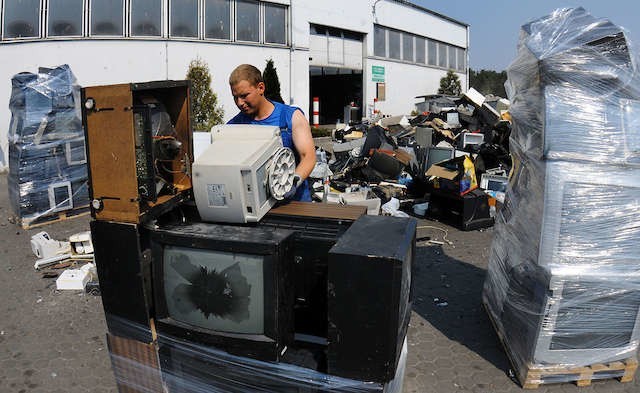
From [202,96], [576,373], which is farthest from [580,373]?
[202,96]

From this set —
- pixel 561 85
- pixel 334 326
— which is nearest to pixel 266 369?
pixel 334 326

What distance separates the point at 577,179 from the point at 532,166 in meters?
0.31

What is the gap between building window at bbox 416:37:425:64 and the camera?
21.8 m

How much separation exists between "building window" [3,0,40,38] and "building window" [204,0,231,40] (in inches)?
161

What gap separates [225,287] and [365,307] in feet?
1.82

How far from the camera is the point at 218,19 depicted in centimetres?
1332

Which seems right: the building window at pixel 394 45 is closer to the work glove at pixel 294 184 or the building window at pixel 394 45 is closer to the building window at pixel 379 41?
the building window at pixel 379 41

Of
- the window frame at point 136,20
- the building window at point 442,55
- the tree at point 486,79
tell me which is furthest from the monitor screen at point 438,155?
the tree at point 486,79

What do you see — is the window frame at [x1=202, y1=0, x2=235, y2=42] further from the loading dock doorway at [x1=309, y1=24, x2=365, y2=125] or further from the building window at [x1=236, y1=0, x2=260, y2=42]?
the loading dock doorway at [x1=309, y1=24, x2=365, y2=125]

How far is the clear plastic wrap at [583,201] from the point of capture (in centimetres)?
238

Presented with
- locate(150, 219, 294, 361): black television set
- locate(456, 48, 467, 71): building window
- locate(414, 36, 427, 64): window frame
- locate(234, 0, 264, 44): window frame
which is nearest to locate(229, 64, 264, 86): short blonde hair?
locate(150, 219, 294, 361): black television set

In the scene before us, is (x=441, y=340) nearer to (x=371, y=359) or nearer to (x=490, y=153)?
(x=371, y=359)

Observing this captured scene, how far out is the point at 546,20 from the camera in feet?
9.20

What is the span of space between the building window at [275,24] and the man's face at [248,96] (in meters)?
12.8
